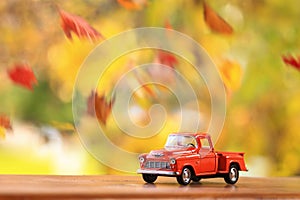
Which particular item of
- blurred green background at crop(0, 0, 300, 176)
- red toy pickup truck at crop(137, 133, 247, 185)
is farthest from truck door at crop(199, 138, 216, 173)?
blurred green background at crop(0, 0, 300, 176)

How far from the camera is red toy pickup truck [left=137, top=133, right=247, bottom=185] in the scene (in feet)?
5.26

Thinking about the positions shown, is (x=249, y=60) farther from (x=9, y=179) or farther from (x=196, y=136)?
(x=9, y=179)

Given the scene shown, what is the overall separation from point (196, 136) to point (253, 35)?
32.4 inches

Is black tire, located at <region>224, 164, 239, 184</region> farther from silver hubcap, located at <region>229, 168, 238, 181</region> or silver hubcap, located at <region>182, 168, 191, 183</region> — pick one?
silver hubcap, located at <region>182, 168, 191, 183</region>

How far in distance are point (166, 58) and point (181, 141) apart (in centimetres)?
60

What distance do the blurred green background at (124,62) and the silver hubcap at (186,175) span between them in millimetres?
558

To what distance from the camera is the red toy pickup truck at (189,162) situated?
160 centimetres

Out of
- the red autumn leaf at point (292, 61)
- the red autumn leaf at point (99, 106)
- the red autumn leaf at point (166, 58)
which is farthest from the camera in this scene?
the red autumn leaf at point (292, 61)

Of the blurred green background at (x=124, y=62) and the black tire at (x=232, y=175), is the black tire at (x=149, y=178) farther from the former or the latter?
the blurred green background at (x=124, y=62)

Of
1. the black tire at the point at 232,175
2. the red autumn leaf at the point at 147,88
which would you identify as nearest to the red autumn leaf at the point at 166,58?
the red autumn leaf at the point at 147,88

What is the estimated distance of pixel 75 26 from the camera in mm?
2113

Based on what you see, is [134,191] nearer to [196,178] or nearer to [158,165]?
[158,165]

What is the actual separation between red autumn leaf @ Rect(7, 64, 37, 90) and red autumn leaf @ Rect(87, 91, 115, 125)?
0.76 ft

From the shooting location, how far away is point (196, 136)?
5.63 ft
